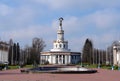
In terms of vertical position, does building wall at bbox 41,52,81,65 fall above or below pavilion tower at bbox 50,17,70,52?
below

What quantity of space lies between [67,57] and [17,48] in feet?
58.2

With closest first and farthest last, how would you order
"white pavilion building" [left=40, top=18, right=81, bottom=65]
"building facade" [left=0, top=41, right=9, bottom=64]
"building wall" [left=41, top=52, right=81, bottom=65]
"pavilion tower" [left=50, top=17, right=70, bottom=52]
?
"building facade" [left=0, top=41, right=9, bottom=64] < "pavilion tower" [left=50, top=17, right=70, bottom=52] < "white pavilion building" [left=40, top=18, right=81, bottom=65] < "building wall" [left=41, top=52, right=81, bottom=65]

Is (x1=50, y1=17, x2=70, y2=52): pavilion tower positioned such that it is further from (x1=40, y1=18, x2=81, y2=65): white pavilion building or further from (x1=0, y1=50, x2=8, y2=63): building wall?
(x1=0, y1=50, x2=8, y2=63): building wall

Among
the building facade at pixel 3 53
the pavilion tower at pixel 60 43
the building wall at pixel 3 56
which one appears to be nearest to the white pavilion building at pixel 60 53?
the pavilion tower at pixel 60 43

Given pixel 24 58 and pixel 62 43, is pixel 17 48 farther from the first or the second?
pixel 62 43

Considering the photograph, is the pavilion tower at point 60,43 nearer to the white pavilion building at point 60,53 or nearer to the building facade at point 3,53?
the white pavilion building at point 60,53

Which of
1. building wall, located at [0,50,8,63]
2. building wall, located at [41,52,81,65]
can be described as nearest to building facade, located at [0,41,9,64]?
building wall, located at [0,50,8,63]

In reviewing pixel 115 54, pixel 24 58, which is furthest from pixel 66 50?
pixel 115 54

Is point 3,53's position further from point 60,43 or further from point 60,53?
point 60,53

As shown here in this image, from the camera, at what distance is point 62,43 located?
10388cm

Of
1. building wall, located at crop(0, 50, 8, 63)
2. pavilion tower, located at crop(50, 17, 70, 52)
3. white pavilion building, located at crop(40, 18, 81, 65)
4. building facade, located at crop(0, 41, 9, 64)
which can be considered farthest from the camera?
white pavilion building, located at crop(40, 18, 81, 65)

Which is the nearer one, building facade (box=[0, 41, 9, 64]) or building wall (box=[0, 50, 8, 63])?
building wall (box=[0, 50, 8, 63])

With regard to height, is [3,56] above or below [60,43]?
below

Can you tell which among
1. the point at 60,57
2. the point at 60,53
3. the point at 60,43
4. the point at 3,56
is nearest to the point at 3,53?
the point at 3,56
